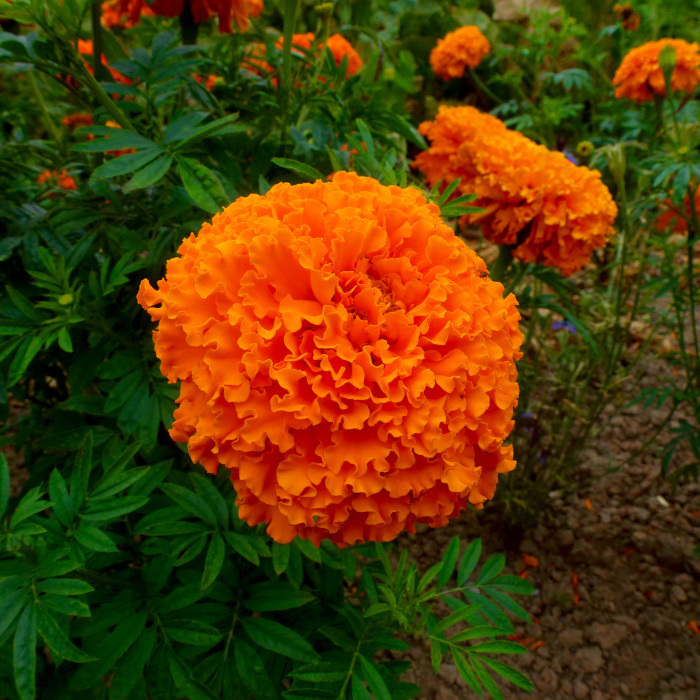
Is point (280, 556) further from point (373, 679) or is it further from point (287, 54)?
Answer: point (287, 54)

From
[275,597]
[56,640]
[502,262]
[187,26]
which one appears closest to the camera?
[56,640]

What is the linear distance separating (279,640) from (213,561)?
19 centimetres

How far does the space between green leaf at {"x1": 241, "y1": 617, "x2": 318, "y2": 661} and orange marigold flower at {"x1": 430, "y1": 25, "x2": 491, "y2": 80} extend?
3556 millimetres

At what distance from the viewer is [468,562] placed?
3.58 ft

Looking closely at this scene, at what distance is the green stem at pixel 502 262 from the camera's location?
149cm

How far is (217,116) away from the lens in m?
1.20

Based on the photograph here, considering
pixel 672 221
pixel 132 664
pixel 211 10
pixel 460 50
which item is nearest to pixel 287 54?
pixel 211 10

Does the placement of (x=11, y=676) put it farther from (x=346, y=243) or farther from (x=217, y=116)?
(x=217, y=116)

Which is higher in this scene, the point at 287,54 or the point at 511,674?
the point at 287,54

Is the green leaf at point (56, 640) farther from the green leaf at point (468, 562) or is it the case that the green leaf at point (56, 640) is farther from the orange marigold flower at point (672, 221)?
the orange marigold flower at point (672, 221)

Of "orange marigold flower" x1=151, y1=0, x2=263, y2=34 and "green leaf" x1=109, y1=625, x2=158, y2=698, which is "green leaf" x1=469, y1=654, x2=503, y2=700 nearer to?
"green leaf" x1=109, y1=625, x2=158, y2=698

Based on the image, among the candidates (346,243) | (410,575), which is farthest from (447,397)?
(410,575)

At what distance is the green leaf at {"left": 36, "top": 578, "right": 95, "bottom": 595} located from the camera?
2.21ft

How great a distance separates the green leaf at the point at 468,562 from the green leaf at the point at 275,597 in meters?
0.30
